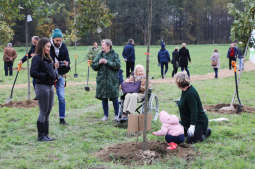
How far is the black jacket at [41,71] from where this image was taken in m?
5.77

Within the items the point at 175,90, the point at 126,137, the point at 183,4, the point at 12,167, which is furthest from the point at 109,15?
the point at 183,4

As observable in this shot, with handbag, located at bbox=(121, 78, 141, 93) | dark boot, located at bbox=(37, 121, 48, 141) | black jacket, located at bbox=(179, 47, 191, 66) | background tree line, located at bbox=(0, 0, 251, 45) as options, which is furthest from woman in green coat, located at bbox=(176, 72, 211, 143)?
background tree line, located at bbox=(0, 0, 251, 45)

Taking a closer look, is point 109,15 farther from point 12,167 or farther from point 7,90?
point 12,167

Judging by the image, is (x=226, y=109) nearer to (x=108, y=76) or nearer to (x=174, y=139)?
(x=108, y=76)

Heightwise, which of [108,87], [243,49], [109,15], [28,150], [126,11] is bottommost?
[28,150]

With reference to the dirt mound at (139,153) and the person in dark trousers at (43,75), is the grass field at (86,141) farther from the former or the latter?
the person in dark trousers at (43,75)

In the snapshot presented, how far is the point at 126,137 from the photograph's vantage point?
6121 mm

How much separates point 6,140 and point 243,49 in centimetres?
620

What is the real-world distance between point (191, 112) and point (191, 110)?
0.11 ft

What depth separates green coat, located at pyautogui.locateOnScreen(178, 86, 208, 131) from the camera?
18.0 feet

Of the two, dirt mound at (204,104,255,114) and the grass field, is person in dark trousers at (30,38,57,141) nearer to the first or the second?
the grass field

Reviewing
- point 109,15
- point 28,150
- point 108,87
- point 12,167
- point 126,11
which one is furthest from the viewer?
point 126,11

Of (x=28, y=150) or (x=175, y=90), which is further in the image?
(x=175, y=90)

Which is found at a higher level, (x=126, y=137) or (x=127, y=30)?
→ (x=127, y=30)
